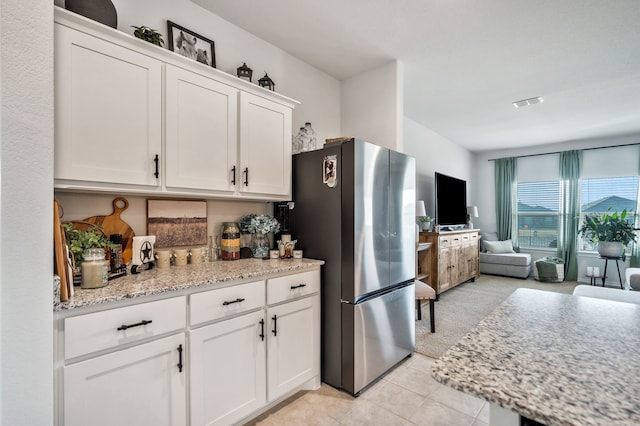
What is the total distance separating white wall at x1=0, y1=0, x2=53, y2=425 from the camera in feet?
3.38

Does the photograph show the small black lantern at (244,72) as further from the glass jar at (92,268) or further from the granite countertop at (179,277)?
the glass jar at (92,268)

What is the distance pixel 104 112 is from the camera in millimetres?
1469

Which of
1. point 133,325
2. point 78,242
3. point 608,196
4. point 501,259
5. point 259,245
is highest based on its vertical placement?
point 608,196

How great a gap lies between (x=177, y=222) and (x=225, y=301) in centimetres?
71

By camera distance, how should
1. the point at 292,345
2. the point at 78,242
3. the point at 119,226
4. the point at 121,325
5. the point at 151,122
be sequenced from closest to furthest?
the point at 121,325
the point at 78,242
the point at 151,122
the point at 119,226
the point at 292,345

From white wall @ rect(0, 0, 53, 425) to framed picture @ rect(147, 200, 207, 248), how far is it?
73 cm

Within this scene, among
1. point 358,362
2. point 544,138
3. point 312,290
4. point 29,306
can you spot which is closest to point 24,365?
point 29,306

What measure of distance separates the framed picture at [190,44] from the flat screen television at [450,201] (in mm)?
3858

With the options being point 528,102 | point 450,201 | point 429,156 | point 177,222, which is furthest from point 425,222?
point 177,222

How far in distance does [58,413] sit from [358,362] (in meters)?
1.61

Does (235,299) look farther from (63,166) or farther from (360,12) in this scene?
(360,12)

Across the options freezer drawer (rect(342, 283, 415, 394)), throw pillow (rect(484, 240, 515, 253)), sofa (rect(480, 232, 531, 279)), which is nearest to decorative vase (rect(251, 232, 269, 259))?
freezer drawer (rect(342, 283, 415, 394))

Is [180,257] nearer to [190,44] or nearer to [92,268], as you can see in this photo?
[92,268]

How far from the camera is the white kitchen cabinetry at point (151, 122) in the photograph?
137cm
